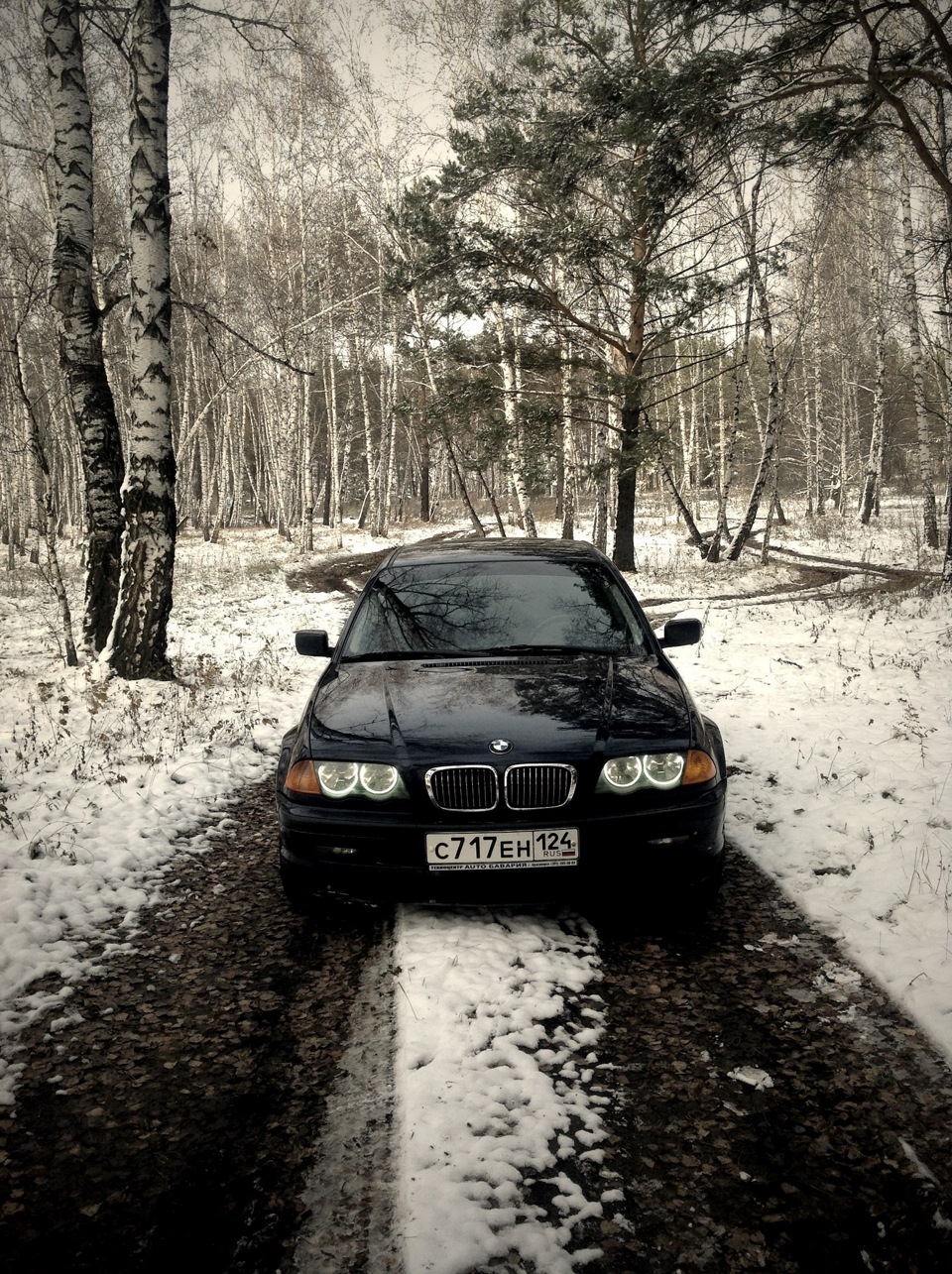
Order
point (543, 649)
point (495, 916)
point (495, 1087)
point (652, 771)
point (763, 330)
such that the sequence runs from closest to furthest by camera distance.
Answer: point (495, 1087)
point (652, 771)
point (495, 916)
point (543, 649)
point (763, 330)

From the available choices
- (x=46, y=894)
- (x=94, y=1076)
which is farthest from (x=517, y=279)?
(x=94, y=1076)

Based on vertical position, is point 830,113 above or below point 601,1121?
above

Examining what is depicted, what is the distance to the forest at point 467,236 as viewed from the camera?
7.25m

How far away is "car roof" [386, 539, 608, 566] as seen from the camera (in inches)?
186


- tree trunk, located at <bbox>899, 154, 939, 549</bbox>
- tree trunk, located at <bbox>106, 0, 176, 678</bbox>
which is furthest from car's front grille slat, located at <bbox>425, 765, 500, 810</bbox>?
tree trunk, located at <bbox>899, 154, 939, 549</bbox>

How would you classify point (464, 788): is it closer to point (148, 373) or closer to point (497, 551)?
point (497, 551)

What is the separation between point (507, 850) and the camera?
2984 millimetres

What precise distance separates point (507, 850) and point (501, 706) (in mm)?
629

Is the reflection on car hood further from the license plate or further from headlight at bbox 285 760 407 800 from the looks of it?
the license plate

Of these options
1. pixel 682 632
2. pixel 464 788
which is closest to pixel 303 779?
pixel 464 788

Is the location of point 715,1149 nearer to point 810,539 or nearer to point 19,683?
point 19,683

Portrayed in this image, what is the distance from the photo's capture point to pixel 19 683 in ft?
26.7

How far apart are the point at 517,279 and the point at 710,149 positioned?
23.9 feet

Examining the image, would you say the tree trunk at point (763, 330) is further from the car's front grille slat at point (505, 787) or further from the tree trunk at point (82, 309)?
the car's front grille slat at point (505, 787)
